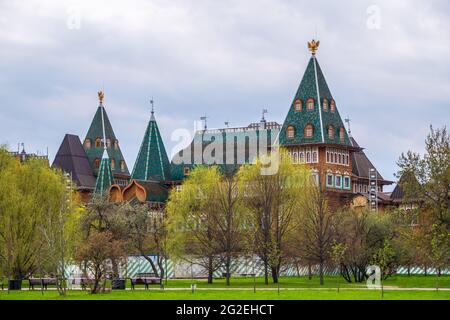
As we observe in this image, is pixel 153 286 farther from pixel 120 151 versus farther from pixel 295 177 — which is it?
pixel 120 151

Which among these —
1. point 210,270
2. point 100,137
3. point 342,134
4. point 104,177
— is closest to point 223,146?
point 342,134

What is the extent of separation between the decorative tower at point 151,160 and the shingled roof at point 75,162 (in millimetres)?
12650

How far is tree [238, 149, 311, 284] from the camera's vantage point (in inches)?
2881

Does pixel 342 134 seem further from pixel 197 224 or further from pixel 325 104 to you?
pixel 197 224

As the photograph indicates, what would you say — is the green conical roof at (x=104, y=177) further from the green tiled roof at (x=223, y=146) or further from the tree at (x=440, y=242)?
the tree at (x=440, y=242)

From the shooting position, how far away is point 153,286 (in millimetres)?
65688

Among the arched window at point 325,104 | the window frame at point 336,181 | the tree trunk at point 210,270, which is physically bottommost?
the tree trunk at point 210,270

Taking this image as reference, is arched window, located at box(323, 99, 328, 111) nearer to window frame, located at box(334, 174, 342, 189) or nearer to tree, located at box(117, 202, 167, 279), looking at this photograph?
window frame, located at box(334, 174, 342, 189)

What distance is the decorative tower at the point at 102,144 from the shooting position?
141000 millimetres

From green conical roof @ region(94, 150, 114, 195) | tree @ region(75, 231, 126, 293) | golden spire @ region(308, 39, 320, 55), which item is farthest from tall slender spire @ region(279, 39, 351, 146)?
tree @ region(75, 231, 126, 293)

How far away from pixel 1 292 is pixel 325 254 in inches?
970

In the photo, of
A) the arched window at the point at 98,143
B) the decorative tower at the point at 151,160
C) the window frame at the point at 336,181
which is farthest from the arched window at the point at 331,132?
the arched window at the point at 98,143

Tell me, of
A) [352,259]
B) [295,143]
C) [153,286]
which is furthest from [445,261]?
[295,143]

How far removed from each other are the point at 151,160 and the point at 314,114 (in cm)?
2700
